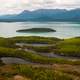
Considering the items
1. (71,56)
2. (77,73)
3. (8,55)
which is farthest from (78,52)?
(77,73)

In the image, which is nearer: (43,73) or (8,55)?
(43,73)

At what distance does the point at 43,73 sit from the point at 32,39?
74.3 m

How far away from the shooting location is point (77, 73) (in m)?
44.0

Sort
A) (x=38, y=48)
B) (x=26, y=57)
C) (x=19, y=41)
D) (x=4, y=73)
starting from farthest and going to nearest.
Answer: (x=19, y=41)
(x=38, y=48)
(x=26, y=57)
(x=4, y=73)

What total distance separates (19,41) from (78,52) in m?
38.6

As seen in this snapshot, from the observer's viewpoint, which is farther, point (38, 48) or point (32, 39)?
point (32, 39)


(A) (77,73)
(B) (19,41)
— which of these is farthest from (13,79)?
(B) (19,41)

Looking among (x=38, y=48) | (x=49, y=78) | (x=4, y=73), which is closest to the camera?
(x=49, y=78)

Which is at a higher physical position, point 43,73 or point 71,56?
point 43,73

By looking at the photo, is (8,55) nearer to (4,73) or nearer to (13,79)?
(4,73)

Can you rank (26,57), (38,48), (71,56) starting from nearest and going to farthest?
1. (26,57)
2. (71,56)
3. (38,48)

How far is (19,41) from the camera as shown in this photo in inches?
4385

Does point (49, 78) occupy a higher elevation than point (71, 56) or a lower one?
higher

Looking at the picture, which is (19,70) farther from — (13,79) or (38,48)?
(38,48)
